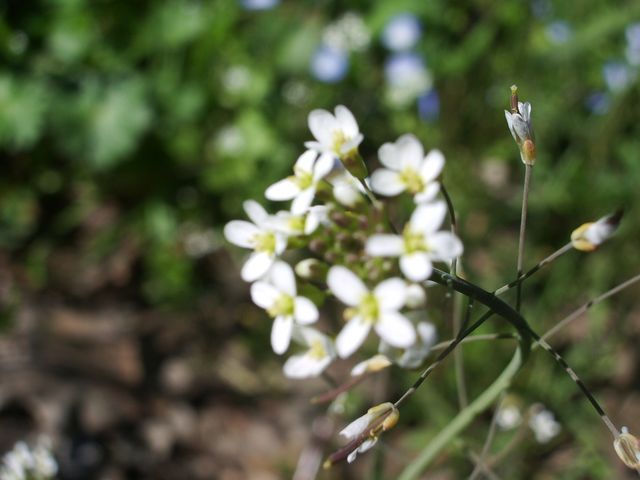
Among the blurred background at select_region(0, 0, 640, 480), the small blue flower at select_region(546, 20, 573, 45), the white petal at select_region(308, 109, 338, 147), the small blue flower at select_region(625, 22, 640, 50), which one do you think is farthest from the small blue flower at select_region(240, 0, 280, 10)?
A: the white petal at select_region(308, 109, 338, 147)

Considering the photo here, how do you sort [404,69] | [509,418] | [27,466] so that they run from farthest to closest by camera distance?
[404,69] < [509,418] < [27,466]

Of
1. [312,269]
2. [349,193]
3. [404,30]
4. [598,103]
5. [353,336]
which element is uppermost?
[404,30]

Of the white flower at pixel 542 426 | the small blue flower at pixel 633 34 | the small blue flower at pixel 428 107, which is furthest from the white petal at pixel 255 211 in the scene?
the small blue flower at pixel 633 34

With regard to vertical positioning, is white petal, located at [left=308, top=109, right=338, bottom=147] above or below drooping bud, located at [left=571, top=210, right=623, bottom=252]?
above

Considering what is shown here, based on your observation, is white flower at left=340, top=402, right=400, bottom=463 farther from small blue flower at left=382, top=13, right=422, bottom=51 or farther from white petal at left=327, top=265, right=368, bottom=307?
small blue flower at left=382, top=13, right=422, bottom=51

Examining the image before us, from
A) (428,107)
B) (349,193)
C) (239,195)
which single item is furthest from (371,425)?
(428,107)

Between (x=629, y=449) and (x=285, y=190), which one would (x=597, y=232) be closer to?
(x=629, y=449)
